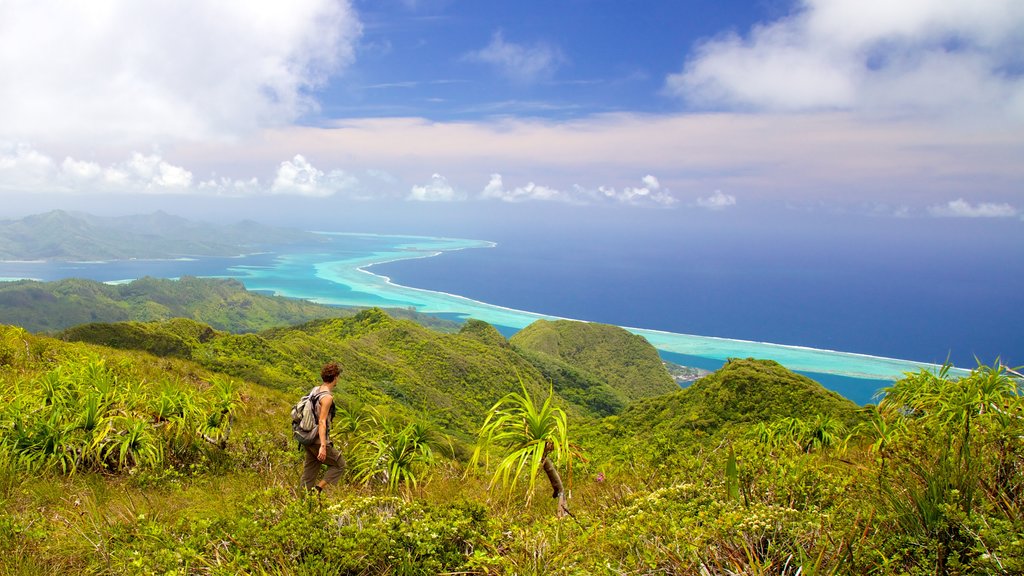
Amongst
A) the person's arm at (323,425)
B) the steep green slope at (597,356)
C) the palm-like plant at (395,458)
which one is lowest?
the steep green slope at (597,356)

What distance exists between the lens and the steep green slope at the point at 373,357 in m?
29.1

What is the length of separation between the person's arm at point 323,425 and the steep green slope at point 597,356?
199 ft

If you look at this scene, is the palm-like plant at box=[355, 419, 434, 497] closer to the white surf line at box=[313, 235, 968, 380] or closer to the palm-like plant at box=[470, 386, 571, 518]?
the palm-like plant at box=[470, 386, 571, 518]

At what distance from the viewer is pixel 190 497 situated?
5.62 meters

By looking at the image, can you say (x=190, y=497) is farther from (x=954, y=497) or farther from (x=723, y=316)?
(x=723, y=316)

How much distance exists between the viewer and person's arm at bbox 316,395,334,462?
5594 millimetres

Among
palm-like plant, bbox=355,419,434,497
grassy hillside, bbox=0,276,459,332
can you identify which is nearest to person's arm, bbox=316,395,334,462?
palm-like plant, bbox=355,419,434,497

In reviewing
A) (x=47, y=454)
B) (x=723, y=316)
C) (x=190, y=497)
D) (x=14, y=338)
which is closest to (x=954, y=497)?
(x=190, y=497)

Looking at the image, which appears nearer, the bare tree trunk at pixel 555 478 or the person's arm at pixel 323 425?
the bare tree trunk at pixel 555 478

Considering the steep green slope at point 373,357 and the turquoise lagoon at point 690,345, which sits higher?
the steep green slope at point 373,357

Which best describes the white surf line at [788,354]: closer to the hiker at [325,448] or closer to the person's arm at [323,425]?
the hiker at [325,448]

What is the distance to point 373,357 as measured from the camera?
47.4 metres

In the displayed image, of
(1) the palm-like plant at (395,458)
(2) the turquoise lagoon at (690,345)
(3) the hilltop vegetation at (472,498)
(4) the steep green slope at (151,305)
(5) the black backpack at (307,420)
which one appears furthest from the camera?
(4) the steep green slope at (151,305)

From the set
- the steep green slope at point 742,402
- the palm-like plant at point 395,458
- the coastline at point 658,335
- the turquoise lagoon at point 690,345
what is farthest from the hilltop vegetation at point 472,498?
the coastline at point 658,335
